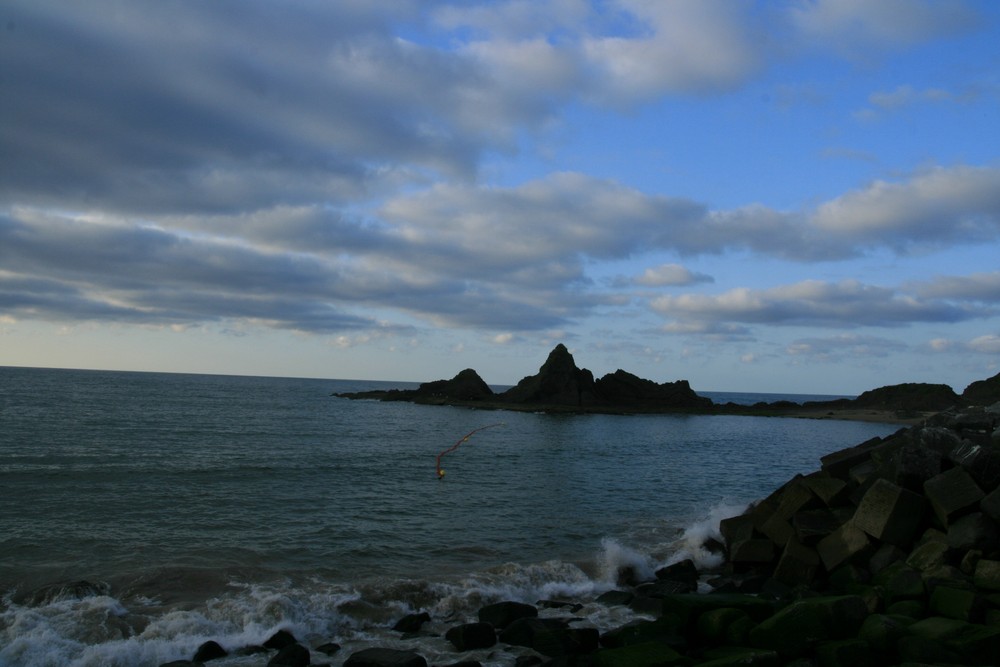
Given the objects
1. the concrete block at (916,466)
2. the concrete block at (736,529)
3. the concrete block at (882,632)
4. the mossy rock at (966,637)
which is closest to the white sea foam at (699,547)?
the concrete block at (736,529)

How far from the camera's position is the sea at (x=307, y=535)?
448 inches

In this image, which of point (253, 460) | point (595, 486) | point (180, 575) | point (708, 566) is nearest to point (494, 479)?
point (595, 486)

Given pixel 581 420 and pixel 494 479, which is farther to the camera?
pixel 581 420

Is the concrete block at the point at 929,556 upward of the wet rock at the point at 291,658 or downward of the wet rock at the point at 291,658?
upward

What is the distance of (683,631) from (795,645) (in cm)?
Result: 160

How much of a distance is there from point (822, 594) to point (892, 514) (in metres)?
2.13

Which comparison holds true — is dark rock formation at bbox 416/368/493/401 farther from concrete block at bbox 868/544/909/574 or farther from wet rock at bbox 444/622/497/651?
wet rock at bbox 444/622/497/651

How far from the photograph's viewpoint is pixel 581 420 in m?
82.2

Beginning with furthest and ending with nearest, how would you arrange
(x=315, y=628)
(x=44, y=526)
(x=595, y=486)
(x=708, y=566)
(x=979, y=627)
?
(x=595, y=486) → (x=44, y=526) → (x=708, y=566) → (x=315, y=628) → (x=979, y=627)

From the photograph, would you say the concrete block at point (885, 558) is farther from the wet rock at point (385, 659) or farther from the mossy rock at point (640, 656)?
the wet rock at point (385, 659)

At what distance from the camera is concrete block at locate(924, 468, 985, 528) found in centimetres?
1223

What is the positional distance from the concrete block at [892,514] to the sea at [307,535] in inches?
160

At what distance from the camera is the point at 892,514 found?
1270cm

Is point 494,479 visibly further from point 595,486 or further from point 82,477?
point 82,477
